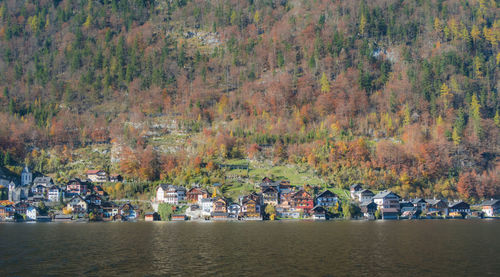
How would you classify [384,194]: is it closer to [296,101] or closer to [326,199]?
[326,199]

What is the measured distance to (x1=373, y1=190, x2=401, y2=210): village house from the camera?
101 metres

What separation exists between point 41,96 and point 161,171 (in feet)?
266

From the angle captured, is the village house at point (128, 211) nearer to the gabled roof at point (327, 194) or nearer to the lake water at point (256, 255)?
the gabled roof at point (327, 194)

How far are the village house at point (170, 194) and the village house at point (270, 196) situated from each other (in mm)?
19376

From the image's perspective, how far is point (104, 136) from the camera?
141375 mm

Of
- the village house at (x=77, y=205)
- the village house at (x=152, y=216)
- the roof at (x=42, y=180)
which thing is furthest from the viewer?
the roof at (x=42, y=180)

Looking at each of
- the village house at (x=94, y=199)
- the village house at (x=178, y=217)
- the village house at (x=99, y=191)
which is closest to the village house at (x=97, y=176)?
the village house at (x=99, y=191)

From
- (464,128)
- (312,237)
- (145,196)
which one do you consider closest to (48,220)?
(145,196)

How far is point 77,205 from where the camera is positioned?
4058 inches

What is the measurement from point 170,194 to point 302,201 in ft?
102

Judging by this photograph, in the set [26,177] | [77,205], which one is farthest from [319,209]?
[26,177]

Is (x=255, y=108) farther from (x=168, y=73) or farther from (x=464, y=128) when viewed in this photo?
(x=464, y=128)

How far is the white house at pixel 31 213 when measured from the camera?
327ft

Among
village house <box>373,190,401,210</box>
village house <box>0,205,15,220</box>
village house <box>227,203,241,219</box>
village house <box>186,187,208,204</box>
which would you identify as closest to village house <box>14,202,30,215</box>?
village house <box>0,205,15,220</box>
